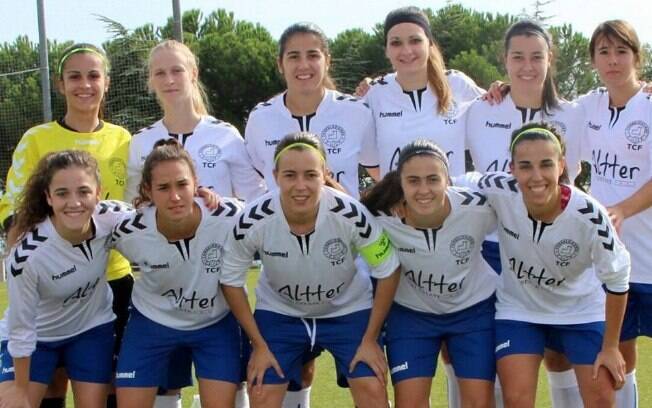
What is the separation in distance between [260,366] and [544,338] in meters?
1.34

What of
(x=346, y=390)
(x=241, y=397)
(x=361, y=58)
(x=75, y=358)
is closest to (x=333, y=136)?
(x=241, y=397)

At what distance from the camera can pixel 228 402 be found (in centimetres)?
424

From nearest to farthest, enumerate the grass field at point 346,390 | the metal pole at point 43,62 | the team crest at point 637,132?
the team crest at point 637,132, the grass field at point 346,390, the metal pole at point 43,62

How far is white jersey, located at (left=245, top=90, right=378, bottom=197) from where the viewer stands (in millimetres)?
4621

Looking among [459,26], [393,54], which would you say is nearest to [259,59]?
[459,26]

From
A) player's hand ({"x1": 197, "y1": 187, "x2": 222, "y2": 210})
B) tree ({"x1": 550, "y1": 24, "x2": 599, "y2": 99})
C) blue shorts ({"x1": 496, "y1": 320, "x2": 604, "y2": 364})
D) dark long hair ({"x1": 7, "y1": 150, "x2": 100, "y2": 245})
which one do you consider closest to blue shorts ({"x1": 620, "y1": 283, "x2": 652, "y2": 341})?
blue shorts ({"x1": 496, "y1": 320, "x2": 604, "y2": 364})

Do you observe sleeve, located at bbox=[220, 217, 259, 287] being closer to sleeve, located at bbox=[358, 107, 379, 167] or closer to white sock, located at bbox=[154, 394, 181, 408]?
white sock, located at bbox=[154, 394, 181, 408]

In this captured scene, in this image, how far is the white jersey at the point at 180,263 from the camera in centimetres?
426

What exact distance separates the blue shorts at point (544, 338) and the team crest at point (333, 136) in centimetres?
121

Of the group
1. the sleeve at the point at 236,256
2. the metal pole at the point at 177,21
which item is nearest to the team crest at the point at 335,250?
the sleeve at the point at 236,256

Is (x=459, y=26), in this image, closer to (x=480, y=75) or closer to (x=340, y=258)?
(x=480, y=75)

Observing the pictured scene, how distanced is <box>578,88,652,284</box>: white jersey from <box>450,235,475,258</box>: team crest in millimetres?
816

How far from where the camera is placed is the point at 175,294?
4328 mm

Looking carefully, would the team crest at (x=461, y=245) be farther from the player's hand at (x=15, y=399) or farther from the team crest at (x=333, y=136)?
the player's hand at (x=15, y=399)
